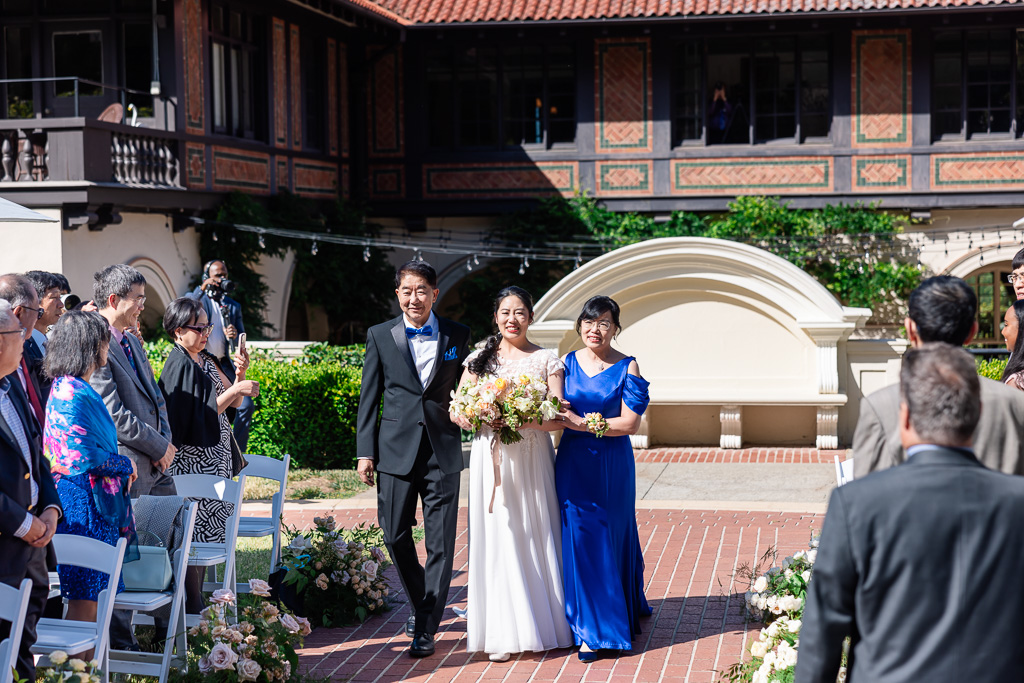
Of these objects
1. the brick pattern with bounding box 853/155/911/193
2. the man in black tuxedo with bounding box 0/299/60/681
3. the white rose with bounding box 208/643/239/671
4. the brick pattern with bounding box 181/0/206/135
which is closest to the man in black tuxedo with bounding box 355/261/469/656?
the white rose with bounding box 208/643/239/671

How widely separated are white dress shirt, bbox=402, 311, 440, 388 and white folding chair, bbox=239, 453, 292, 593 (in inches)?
44.1

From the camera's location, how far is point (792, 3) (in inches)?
723

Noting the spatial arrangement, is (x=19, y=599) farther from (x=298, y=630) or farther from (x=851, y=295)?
(x=851, y=295)

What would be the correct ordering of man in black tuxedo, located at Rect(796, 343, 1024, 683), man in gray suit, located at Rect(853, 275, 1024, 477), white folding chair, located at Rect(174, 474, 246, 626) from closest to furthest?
man in black tuxedo, located at Rect(796, 343, 1024, 683), man in gray suit, located at Rect(853, 275, 1024, 477), white folding chair, located at Rect(174, 474, 246, 626)

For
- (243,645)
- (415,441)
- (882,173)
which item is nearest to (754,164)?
(882,173)

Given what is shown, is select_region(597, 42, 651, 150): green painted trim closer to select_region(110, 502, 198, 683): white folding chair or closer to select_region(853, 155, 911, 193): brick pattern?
select_region(853, 155, 911, 193): brick pattern

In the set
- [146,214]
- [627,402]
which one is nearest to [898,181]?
[146,214]

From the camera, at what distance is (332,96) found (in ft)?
65.2

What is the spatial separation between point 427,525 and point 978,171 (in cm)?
1530

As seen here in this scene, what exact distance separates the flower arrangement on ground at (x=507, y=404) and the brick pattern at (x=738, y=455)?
258 inches

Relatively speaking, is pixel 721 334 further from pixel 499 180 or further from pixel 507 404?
pixel 499 180

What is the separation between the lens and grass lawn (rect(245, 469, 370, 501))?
1080cm

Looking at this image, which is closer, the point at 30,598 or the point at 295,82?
the point at 30,598

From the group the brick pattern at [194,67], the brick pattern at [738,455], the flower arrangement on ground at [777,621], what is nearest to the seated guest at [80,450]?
the flower arrangement on ground at [777,621]
